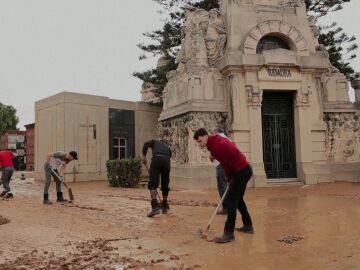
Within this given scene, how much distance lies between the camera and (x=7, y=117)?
47.5m

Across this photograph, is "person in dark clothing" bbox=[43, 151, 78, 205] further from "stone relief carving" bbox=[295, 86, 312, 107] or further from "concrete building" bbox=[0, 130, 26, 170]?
"concrete building" bbox=[0, 130, 26, 170]

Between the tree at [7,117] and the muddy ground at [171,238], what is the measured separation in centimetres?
3875

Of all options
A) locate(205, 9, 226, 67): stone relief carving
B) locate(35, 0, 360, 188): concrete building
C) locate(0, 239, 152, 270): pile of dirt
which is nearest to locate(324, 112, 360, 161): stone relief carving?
locate(35, 0, 360, 188): concrete building

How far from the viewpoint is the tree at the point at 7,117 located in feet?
148

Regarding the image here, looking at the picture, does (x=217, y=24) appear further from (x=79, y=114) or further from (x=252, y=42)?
(x=79, y=114)

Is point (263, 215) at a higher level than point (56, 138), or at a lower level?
lower

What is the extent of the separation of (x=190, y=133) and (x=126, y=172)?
11.4 feet

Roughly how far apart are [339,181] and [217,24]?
802cm

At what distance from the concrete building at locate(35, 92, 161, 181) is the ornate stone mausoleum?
5.71m

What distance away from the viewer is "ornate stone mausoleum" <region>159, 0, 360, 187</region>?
15000mm

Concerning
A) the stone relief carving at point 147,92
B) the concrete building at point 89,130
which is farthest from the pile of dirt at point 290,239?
the stone relief carving at point 147,92

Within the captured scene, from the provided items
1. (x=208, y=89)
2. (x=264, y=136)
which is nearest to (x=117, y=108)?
(x=208, y=89)

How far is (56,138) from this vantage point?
2038 cm

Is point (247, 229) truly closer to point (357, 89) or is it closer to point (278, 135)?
point (278, 135)
